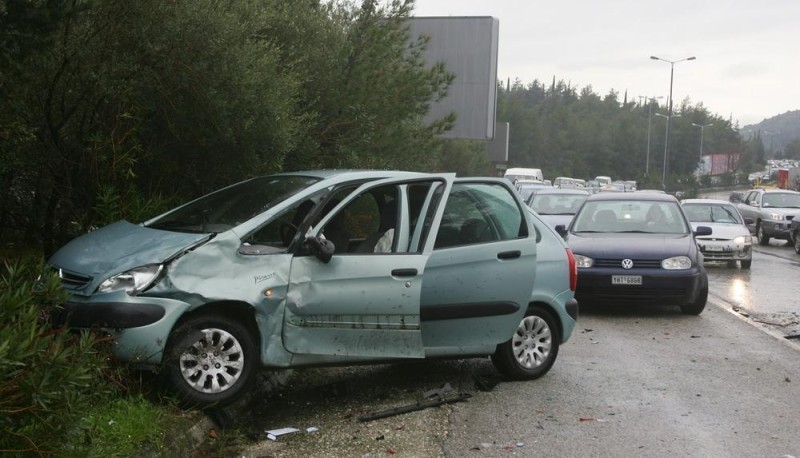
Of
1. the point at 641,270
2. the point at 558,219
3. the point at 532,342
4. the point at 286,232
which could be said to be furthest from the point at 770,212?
the point at 286,232

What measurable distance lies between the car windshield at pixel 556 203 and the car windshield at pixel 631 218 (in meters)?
6.04

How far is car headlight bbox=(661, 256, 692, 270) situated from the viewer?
11.9 metres

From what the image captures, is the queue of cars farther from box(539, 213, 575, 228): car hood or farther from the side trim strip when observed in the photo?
the side trim strip

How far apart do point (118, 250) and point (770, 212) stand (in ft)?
84.3

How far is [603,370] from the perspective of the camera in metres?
8.40

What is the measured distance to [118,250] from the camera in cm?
632

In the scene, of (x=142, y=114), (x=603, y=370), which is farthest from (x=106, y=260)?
(x=603, y=370)

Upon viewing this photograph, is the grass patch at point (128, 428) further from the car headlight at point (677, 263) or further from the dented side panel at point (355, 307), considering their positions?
the car headlight at point (677, 263)

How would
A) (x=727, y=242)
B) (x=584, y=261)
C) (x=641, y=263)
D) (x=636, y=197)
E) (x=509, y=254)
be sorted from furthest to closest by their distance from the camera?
1. (x=727, y=242)
2. (x=636, y=197)
3. (x=584, y=261)
4. (x=641, y=263)
5. (x=509, y=254)

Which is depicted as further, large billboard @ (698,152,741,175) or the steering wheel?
large billboard @ (698,152,741,175)

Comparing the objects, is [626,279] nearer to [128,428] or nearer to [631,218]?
[631,218]

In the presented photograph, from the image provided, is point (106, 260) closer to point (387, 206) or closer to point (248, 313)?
point (248, 313)

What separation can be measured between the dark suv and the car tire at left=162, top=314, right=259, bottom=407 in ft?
80.7

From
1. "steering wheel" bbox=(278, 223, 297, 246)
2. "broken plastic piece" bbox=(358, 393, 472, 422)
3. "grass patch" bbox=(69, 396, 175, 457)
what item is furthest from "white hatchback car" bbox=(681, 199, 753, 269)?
"grass patch" bbox=(69, 396, 175, 457)
